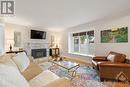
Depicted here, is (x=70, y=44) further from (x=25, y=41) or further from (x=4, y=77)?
(x=4, y=77)

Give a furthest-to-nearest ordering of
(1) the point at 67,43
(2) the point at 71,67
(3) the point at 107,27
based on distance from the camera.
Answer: (1) the point at 67,43 < (3) the point at 107,27 < (2) the point at 71,67

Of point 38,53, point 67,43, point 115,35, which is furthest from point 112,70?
point 38,53

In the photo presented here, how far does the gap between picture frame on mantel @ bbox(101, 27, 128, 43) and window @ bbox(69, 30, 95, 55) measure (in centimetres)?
79

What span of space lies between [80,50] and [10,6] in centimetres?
445

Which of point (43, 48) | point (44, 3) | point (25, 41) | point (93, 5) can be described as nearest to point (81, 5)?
point (93, 5)

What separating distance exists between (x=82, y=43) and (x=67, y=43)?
1.22 m

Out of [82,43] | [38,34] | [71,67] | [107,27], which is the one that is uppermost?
[107,27]

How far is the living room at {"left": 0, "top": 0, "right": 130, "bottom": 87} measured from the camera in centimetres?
220

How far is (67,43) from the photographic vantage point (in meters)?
7.25

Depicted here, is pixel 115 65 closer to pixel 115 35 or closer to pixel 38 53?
pixel 115 35

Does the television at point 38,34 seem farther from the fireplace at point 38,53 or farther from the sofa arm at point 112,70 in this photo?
the sofa arm at point 112,70

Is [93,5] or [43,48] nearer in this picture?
[93,5]

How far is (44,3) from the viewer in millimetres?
3012

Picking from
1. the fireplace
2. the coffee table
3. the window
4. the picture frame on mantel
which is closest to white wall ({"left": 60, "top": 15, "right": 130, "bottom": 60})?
the picture frame on mantel
